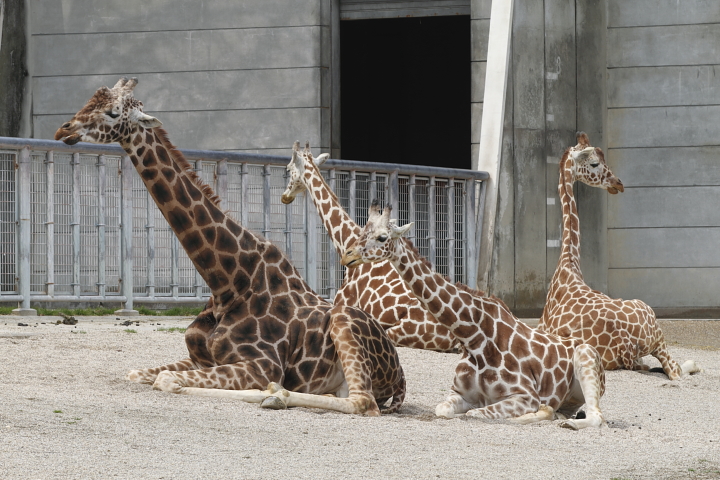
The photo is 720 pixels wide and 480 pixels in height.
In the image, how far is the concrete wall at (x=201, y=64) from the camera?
15812 millimetres

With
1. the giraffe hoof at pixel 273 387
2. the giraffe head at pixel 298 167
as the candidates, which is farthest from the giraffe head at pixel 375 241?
the giraffe head at pixel 298 167

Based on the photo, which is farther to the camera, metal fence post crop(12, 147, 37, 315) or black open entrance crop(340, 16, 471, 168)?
black open entrance crop(340, 16, 471, 168)

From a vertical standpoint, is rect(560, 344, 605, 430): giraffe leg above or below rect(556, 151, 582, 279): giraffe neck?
below

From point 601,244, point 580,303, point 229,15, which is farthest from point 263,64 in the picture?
point 580,303

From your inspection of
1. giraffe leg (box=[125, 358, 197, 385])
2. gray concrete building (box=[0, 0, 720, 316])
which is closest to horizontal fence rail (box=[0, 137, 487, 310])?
gray concrete building (box=[0, 0, 720, 316])

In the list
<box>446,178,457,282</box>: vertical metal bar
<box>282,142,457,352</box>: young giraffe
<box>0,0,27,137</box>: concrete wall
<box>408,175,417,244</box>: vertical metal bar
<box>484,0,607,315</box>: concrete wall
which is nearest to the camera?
<box>282,142,457,352</box>: young giraffe

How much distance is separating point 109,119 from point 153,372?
146cm

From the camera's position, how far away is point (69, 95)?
1628cm

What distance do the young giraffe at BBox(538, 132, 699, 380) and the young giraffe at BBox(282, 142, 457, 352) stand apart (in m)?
0.96

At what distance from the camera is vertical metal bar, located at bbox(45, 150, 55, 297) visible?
34.3 feet

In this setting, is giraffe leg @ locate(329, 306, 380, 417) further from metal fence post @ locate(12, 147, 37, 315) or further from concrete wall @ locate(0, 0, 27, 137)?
concrete wall @ locate(0, 0, 27, 137)

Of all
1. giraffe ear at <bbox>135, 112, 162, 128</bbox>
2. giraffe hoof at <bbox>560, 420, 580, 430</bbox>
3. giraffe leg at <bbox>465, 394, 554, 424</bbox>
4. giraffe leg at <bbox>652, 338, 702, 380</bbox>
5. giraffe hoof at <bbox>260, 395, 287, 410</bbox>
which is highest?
giraffe ear at <bbox>135, 112, 162, 128</bbox>

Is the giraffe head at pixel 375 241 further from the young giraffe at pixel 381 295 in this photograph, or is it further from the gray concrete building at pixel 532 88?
the gray concrete building at pixel 532 88

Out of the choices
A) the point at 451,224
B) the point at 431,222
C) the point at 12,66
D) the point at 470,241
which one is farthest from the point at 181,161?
the point at 12,66
